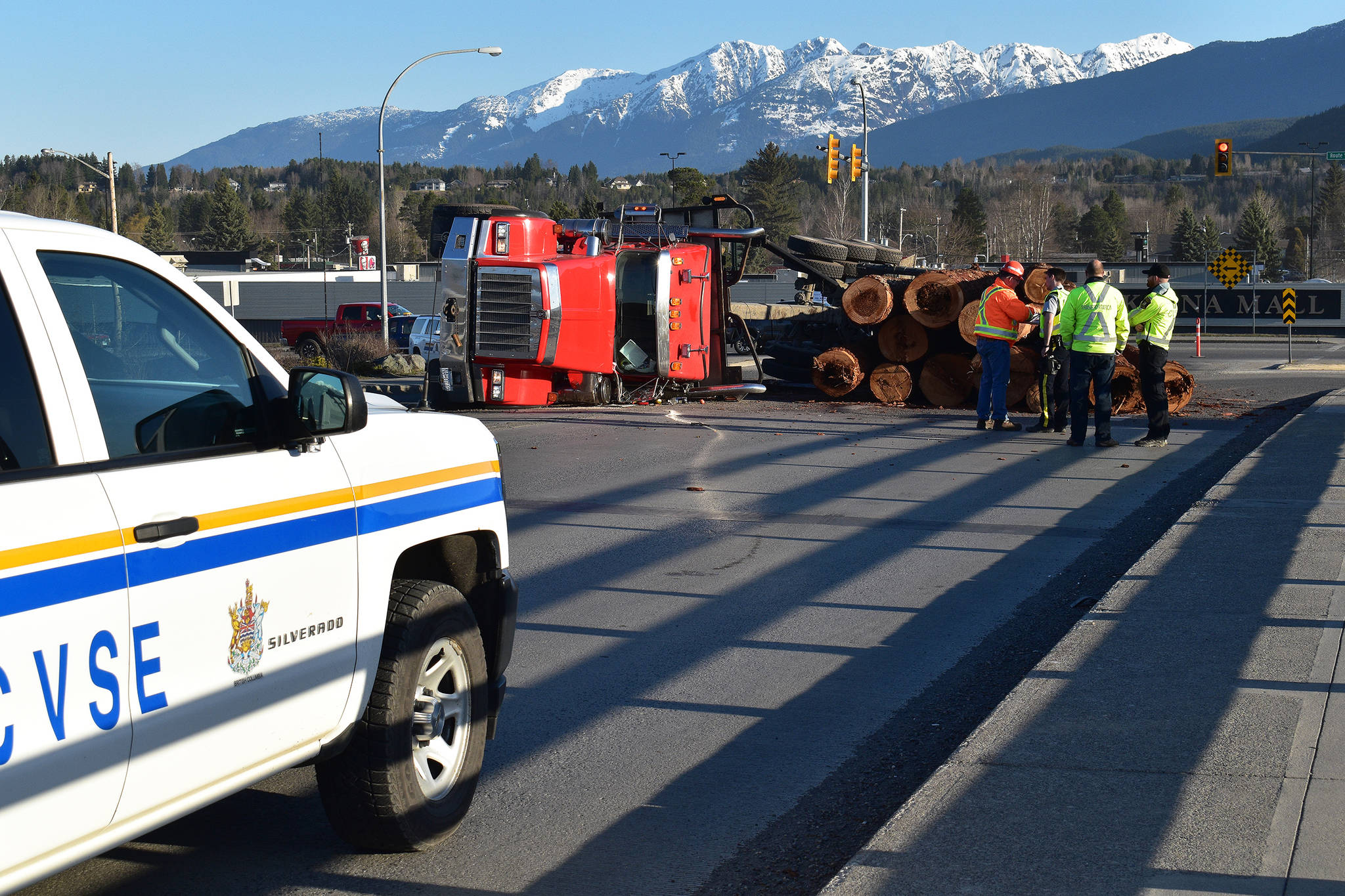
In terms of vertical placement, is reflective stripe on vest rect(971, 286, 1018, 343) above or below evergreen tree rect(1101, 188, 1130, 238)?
below

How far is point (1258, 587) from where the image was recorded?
7211 millimetres

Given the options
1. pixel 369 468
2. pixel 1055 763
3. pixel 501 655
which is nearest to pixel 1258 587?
pixel 1055 763

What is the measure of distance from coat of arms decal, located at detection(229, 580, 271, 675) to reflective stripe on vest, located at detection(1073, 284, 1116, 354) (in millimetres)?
12768

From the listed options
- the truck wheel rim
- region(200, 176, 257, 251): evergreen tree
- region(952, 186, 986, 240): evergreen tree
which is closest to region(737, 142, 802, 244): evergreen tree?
region(952, 186, 986, 240): evergreen tree

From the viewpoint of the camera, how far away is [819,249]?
77.8ft

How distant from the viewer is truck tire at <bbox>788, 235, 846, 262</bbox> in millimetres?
23661

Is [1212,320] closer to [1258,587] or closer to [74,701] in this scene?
[1258,587]

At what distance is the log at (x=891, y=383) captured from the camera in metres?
20.9

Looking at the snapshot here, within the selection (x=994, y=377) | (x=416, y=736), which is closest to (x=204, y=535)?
(x=416, y=736)

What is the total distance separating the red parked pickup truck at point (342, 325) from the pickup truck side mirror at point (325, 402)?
3768 centimetres

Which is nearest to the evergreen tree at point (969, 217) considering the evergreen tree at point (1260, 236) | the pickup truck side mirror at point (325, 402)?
the evergreen tree at point (1260, 236)

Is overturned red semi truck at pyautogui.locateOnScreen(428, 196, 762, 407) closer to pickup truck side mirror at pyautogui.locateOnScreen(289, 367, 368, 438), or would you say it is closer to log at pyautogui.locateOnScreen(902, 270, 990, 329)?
log at pyautogui.locateOnScreen(902, 270, 990, 329)

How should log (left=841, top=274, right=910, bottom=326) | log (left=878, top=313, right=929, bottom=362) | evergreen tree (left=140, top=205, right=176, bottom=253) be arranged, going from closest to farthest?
1. log (left=841, top=274, right=910, bottom=326)
2. log (left=878, top=313, right=929, bottom=362)
3. evergreen tree (left=140, top=205, right=176, bottom=253)

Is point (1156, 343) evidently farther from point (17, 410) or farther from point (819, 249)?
point (17, 410)
